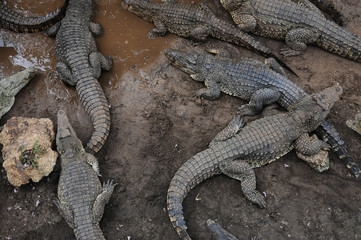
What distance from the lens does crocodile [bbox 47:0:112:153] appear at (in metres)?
4.71

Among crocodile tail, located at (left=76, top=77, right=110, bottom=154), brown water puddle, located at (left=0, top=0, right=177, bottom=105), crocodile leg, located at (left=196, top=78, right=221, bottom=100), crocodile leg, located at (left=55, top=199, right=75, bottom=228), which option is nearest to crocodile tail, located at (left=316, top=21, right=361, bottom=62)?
crocodile leg, located at (left=196, top=78, right=221, bottom=100)

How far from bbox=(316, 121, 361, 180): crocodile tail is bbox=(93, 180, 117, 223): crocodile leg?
3022 mm

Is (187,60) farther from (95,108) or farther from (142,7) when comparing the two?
(95,108)

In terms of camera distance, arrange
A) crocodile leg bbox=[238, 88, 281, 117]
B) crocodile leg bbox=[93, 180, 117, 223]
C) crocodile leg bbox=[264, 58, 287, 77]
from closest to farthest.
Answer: crocodile leg bbox=[93, 180, 117, 223], crocodile leg bbox=[238, 88, 281, 117], crocodile leg bbox=[264, 58, 287, 77]

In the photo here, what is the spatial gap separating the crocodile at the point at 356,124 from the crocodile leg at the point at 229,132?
157 cm

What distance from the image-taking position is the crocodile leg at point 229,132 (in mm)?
4541

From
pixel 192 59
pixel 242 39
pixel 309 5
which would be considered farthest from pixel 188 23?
pixel 309 5

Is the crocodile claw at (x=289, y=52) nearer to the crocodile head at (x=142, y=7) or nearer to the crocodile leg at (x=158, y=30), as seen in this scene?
the crocodile leg at (x=158, y=30)

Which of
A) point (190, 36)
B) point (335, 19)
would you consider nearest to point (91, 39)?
point (190, 36)

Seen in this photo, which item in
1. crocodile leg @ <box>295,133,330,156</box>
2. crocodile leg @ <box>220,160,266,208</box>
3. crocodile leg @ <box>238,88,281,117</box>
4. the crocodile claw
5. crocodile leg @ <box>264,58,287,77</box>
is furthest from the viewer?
the crocodile claw

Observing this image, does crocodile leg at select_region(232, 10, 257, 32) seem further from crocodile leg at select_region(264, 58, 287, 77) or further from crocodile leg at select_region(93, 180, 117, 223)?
crocodile leg at select_region(93, 180, 117, 223)

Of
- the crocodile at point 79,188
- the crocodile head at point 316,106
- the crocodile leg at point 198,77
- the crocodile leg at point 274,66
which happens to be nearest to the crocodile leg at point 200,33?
the crocodile leg at point 198,77

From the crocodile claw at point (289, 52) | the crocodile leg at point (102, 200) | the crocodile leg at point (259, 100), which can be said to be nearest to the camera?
the crocodile leg at point (102, 200)

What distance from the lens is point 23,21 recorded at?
5.53m
